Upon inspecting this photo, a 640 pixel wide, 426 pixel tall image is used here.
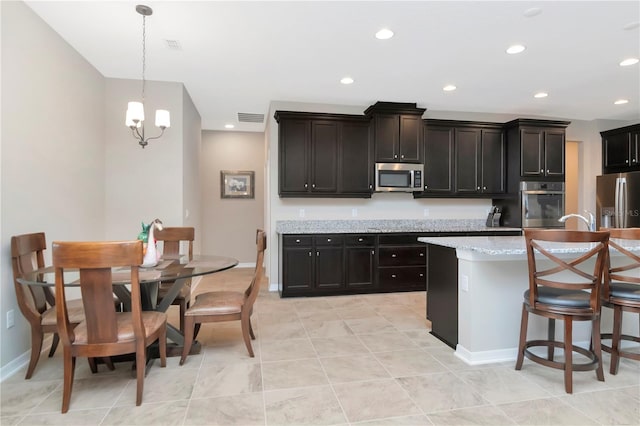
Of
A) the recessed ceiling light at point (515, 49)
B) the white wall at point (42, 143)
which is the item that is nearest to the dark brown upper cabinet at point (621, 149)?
the recessed ceiling light at point (515, 49)

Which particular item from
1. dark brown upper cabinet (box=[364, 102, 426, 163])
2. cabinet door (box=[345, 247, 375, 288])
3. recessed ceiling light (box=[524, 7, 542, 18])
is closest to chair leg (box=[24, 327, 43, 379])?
cabinet door (box=[345, 247, 375, 288])

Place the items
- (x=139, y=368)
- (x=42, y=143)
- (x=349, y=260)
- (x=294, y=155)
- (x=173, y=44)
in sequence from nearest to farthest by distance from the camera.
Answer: (x=139, y=368)
(x=42, y=143)
(x=173, y=44)
(x=349, y=260)
(x=294, y=155)

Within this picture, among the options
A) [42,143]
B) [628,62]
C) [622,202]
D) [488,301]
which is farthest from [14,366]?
[622,202]

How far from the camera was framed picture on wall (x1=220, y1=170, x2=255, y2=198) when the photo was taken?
6848mm

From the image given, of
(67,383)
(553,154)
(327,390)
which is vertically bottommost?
(327,390)

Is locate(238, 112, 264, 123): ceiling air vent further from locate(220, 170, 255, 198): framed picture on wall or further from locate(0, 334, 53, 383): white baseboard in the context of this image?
locate(0, 334, 53, 383): white baseboard

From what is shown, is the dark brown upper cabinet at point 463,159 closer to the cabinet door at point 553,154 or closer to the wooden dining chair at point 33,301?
the cabinet door at point 553,154

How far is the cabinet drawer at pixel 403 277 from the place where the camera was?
187 inches

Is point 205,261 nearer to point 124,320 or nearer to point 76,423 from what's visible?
point 124,320

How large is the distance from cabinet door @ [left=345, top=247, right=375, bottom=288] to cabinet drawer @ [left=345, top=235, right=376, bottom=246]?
0.07 meters

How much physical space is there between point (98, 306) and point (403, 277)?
376 centimetres

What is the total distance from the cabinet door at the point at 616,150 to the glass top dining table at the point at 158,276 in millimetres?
6352

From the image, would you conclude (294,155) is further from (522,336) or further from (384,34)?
(522,336)

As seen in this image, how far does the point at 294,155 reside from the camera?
15.7 feet
